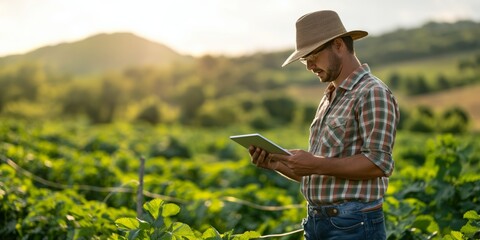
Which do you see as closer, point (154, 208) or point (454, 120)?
point (154, 208)

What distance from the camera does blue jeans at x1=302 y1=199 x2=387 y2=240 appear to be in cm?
351

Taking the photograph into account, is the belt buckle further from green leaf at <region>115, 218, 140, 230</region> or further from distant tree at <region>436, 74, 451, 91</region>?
distant tree at <region>436, 74, 451, 91</region>

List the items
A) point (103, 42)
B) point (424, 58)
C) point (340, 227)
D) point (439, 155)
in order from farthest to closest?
point (103, 42) → point (424, 58) → point (439, 155) → point (340, 227)

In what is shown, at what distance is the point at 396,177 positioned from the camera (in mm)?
6715

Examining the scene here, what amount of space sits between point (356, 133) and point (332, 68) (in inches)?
15.4

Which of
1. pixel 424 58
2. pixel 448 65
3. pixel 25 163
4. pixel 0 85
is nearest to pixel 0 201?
pixel 25 163

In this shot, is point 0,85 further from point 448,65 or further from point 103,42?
point 103,42

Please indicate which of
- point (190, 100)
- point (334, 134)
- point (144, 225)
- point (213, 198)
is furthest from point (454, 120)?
point (144, 225)

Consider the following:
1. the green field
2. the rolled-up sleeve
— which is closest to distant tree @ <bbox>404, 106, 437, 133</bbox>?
the green field

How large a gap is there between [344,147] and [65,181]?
6664mm

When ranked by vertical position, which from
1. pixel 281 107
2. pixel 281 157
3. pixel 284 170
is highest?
pixel 281 157

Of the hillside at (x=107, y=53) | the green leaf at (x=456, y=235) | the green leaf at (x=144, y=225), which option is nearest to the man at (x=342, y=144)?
the green leaf at (x=456, y=235)

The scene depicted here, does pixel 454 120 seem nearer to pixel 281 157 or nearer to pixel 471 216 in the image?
pixel 471 216

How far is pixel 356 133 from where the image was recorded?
3.52 metres
